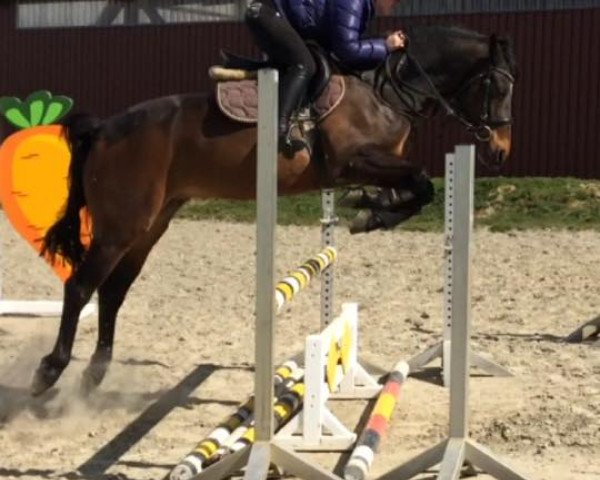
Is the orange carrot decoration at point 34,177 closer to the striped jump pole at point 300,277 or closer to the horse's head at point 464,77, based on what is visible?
the striped jump pole at point 300,277

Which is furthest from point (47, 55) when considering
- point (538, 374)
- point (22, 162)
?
point (538, 374)

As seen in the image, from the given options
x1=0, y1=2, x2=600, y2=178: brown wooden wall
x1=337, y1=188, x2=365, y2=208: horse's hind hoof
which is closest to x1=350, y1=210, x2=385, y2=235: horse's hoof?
x1=337, y1=188, x2=365, y2=208: horse's hind hoof

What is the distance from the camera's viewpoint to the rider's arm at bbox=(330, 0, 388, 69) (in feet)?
17.6

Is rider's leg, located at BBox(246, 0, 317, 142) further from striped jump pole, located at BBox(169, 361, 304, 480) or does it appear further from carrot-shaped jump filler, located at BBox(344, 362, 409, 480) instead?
carrot-shaped jump filler, located at BBox(344, 362, 409, 480)

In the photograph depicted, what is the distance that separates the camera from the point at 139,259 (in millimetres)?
6145

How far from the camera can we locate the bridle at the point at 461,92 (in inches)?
222

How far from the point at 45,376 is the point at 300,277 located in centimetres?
128

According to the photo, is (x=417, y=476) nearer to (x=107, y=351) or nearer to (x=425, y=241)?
(x=107, y=351)

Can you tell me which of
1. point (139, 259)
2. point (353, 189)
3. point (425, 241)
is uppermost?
point (353, 189)

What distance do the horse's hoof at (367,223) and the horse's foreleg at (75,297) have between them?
42.1 inches

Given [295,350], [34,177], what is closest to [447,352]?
[295,350]

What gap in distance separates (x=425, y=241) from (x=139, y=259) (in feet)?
20.9

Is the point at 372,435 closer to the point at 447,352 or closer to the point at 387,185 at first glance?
the point at 387,185

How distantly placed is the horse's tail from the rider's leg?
2.97 feet
